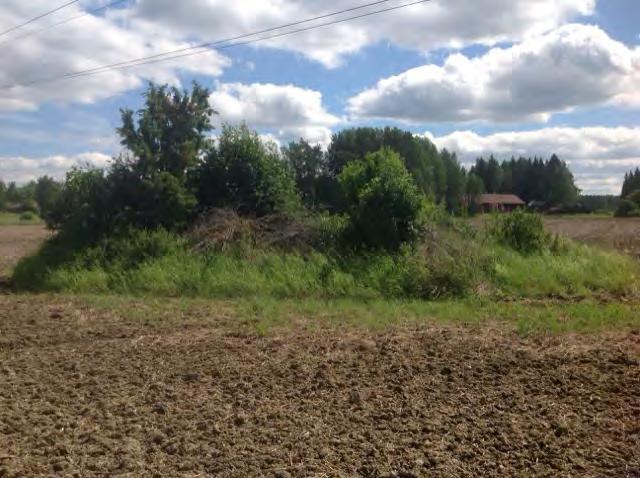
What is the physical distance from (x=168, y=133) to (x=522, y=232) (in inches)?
344

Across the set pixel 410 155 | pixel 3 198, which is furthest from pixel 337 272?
pixel 3 198

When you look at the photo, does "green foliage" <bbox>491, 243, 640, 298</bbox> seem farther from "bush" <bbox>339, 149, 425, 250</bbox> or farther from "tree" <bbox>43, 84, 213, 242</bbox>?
"tree" <bbox>43, 84, 213, 242</bbox>

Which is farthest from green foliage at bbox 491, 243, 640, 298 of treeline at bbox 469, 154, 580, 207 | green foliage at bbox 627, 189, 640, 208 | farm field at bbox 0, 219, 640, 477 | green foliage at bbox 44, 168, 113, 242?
treeline at bbox 469, 154, 580, 207

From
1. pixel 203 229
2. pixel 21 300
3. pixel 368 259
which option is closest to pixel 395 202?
pixel 368 259

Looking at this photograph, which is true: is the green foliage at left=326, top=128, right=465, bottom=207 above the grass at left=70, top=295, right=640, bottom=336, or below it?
above

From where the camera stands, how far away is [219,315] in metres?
9.59

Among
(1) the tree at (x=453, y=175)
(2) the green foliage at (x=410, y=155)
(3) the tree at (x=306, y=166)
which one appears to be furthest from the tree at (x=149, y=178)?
(1) the tree at (x=453, y=175)

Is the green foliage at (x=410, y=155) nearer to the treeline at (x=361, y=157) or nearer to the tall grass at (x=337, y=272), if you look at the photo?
the treeline at (x=361, y=157)

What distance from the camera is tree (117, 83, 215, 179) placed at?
15.7 meters

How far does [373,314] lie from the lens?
366 inches

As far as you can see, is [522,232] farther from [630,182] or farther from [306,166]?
[630,182]

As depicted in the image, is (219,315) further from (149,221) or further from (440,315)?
(149,221)

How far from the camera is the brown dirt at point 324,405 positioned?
4.56m

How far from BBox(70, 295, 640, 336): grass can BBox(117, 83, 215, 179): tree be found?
5.46m
